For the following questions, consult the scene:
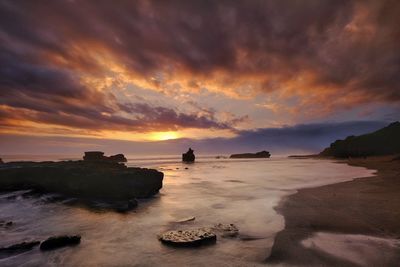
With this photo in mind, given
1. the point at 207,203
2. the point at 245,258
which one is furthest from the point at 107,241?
the point at 207,203

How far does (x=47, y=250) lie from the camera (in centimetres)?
773

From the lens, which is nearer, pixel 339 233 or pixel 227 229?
pixel 339 233


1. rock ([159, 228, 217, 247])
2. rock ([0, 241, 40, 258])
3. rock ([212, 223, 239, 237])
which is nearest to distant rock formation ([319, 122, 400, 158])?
rock ([212, 223, 239, 237])

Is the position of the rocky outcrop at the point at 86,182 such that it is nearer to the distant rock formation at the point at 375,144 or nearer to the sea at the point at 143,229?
Result: the sea at the point at 143,229

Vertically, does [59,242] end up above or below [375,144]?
below

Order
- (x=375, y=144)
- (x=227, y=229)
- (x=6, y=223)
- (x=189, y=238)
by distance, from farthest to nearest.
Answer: (x=375, y=144) < (x=6, y=223) < (x=227, y=229) < (x=189, y=238)

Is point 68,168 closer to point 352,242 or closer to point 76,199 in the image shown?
point 76,199

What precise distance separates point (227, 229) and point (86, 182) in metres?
12.4

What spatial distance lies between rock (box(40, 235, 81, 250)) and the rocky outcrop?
Result: 767 cm

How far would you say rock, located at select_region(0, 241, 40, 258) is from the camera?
750 centimetres

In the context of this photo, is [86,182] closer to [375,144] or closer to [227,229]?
[227,229]

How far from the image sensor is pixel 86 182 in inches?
698

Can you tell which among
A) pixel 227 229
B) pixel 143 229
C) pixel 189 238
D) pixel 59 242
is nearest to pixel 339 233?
pixel 227 229

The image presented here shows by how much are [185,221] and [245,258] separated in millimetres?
4894
